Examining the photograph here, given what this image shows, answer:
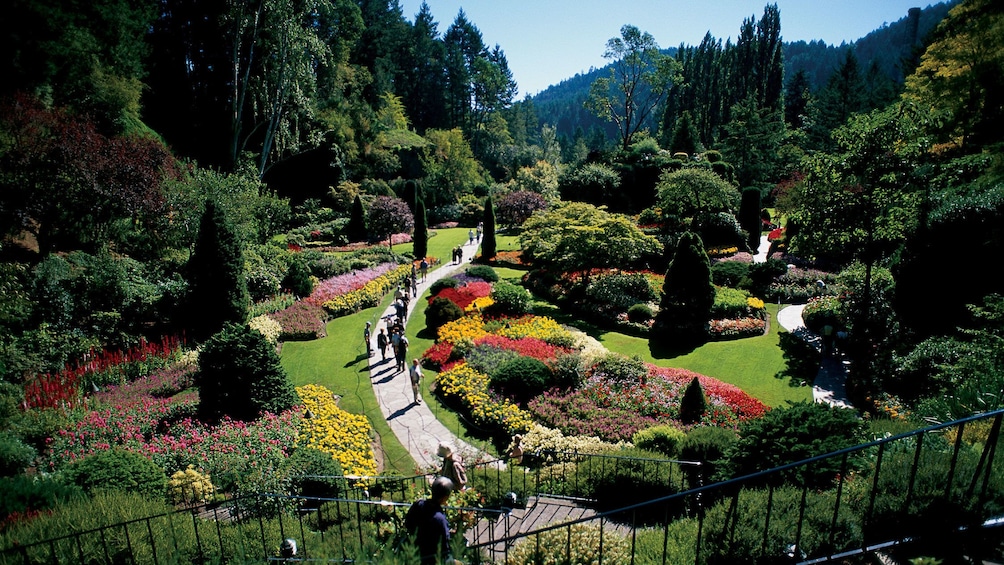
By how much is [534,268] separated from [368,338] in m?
12.3

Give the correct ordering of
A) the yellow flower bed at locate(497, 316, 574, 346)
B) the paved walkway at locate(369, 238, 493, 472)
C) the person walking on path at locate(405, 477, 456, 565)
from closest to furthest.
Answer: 1. the person walking on path at locate(405, 477, 456, 565)
2. the paved walkway at locate(369, 238, 493, 472)
3. the yellow flower bed at locate(497, 316, 574, 346)

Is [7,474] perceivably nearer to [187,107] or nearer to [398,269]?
[398,269]

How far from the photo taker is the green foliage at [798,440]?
6270mm

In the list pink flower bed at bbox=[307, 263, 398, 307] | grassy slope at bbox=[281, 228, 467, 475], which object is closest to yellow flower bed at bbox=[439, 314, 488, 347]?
grassy slope at bbox=[281, 228, 467, 475]

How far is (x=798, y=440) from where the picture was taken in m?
6.58

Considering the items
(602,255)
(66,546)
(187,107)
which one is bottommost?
(66,546)

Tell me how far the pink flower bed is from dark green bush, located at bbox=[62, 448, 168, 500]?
40.1ft

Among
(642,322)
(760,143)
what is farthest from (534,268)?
(760,143)

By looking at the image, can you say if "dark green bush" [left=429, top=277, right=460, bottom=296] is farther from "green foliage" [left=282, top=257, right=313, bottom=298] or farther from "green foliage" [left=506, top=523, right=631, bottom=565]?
"green foliage" [left=506, top=523, right=631, bottom=565]

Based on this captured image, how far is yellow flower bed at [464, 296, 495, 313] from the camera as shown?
19834 mm

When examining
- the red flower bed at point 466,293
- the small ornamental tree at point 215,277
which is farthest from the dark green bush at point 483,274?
the small ornamental tree at point 215,277

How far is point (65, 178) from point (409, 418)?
14.6m

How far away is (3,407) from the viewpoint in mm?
10484

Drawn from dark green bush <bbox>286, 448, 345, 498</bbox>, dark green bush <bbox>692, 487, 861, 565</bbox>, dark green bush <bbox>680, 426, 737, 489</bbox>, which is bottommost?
dark green bush <bbox>286, 448, 345, 498</bbox>
